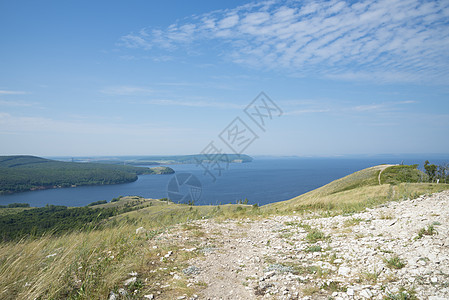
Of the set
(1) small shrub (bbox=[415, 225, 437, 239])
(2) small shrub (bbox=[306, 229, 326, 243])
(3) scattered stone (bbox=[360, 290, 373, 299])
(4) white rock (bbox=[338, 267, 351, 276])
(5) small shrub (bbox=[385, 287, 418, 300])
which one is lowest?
(2) small shrub (bbox=[306, 229, 326, 243])

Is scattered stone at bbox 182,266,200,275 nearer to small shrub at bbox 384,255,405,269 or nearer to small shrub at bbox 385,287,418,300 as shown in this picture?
small shrub at bbox 385,287,418,300

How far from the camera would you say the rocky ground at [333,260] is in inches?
173

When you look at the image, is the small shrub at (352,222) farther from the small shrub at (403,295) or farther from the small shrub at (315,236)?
the small shrub at (403,295)

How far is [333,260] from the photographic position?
579 cm

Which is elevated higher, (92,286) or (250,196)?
(92,286)

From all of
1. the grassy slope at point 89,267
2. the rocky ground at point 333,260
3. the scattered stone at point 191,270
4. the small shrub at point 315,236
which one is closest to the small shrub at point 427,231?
the rocky ground at point 333,260

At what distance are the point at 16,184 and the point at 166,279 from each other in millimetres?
245252

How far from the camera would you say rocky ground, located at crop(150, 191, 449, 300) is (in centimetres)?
440

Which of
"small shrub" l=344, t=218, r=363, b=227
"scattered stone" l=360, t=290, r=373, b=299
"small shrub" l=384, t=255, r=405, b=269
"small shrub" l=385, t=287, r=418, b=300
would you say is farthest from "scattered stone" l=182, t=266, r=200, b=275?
"small shrub" l=344, t=218, r=363, b=227

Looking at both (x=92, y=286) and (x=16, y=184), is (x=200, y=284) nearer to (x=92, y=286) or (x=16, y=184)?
(x=92, y=286)

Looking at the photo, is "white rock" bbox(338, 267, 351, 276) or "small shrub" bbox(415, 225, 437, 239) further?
"small shrub" bbox(415, 225, 437, 239)

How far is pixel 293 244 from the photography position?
7398 millimetres

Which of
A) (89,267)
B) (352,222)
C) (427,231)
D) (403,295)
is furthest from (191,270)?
(352,222)

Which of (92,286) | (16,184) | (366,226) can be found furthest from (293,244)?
(16,184)
